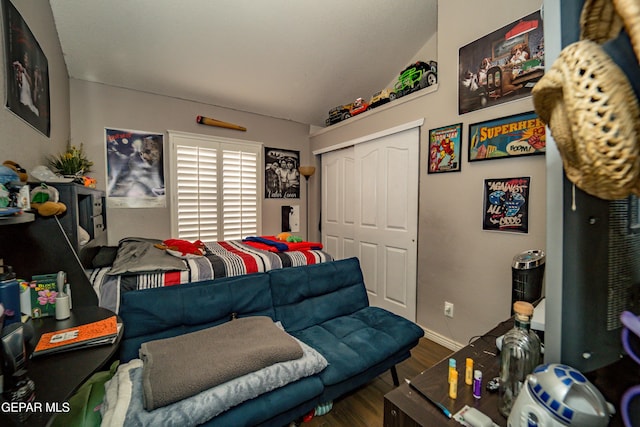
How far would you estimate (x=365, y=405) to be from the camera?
5.48 ft

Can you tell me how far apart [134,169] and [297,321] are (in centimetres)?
268

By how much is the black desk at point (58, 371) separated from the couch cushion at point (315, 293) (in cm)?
97

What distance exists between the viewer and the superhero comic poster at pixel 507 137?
178 centimetres

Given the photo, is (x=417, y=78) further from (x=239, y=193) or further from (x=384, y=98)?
(x=239, y=193)

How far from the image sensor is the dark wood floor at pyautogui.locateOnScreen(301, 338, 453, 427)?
5.04ft

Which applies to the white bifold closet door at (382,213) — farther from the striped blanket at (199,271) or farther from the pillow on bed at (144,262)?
the pillow on bed at (144,262)

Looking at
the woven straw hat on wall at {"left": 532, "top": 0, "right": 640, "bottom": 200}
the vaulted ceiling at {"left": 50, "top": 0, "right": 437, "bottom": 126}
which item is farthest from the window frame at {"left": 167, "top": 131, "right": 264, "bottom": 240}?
the woven straw hat on wall at {"left": 532, "top": 0, "right": 640, "bottom": 200}

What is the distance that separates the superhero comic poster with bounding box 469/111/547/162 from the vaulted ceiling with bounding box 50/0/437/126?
1.48 metres

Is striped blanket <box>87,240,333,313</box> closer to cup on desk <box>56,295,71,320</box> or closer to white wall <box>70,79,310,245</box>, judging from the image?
cup on desk <box>56,295,71,320</box>

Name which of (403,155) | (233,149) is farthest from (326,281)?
(233,149)

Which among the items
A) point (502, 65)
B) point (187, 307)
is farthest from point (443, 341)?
point (502, 65)

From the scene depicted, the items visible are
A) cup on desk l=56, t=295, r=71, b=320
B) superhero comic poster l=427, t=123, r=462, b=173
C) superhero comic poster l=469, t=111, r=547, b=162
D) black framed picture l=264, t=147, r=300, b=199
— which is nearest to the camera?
cup on desk l=56, t=295, r=71, b=320

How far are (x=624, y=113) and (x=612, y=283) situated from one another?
363 millimetres

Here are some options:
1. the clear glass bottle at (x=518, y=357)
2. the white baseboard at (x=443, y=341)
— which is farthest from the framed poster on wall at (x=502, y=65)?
the white baseboard at (x=443, y=341)
